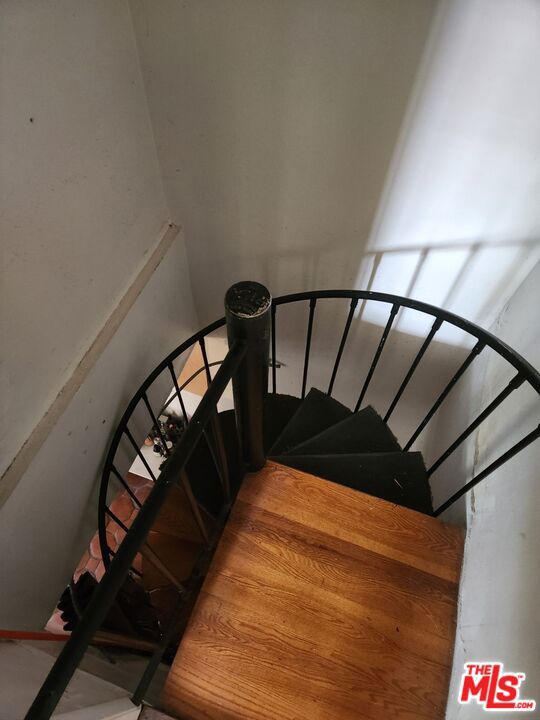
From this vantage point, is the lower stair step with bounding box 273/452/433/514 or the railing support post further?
the lower stair step with bounding box 273/452/433/514

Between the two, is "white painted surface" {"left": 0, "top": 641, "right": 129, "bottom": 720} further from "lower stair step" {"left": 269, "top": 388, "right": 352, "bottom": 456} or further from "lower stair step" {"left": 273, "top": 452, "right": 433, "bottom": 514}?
"lower stair step" {"left": 269, "top": 388, "right": 352, "bottom": 456}

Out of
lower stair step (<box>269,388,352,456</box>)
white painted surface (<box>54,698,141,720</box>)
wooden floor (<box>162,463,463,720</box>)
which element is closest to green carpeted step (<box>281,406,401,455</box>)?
lower stair step (<box>269,388,352,456</box>)

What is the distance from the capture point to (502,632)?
0.94m

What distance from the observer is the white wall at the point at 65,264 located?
1.07 metres

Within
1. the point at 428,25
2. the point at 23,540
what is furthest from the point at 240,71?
the point at 23,540

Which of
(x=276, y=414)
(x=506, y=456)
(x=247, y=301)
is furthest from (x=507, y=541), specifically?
(x=276, y=414)

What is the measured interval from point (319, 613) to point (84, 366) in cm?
116

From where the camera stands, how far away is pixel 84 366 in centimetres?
151

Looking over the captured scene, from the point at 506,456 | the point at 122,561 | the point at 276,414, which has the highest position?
the point at 276,414

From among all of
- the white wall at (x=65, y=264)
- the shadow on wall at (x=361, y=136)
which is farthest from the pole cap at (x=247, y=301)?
the shadow on wall at (x=361, y=136)

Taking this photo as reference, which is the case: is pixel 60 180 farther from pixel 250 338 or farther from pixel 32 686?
pixel 32 686

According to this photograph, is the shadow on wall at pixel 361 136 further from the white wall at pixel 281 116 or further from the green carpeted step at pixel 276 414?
the green carpeted step at pixel 276 414

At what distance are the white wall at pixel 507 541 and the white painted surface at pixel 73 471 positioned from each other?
4.58ft

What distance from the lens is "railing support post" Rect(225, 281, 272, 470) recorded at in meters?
0.81
